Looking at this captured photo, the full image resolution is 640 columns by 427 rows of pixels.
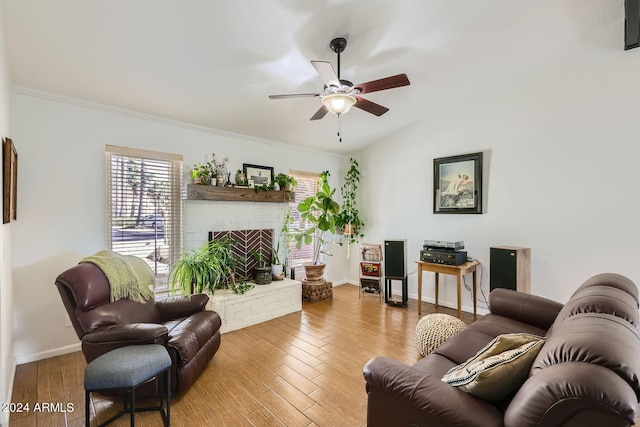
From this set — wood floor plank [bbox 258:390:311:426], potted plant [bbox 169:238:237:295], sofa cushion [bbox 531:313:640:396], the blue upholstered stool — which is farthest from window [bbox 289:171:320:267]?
sofa cushion [bbox 531:313:640:396]

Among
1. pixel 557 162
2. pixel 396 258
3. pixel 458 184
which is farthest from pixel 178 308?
pixel 557 162

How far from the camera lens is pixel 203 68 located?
2617mm

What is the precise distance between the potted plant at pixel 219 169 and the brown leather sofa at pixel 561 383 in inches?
120

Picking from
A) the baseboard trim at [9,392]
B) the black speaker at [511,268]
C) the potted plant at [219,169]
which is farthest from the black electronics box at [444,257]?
the baseboard trim at [9,392]

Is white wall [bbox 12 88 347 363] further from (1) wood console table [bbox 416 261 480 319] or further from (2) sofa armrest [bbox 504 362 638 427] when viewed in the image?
(1) wood console table [bbox 416 261 480 319]

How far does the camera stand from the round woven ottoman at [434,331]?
2.64m

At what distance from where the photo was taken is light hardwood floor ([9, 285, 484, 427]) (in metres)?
1.95

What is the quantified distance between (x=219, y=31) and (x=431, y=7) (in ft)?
5.54

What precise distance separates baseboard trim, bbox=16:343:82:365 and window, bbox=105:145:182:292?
891mm

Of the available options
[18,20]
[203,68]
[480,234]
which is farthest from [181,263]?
[480,234]

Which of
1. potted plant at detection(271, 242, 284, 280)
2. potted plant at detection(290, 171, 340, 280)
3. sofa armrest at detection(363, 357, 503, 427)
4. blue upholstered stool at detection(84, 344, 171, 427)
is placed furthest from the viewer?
potted plant at detection(290, 171, 340, 280)

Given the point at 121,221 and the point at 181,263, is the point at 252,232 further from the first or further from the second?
the point at 121,221

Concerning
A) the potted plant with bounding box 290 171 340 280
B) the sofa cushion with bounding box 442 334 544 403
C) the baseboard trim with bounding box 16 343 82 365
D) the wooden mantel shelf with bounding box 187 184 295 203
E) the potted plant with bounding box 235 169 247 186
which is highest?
the potted plant with bounding box 235 169 247 186

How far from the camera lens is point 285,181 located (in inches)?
175
